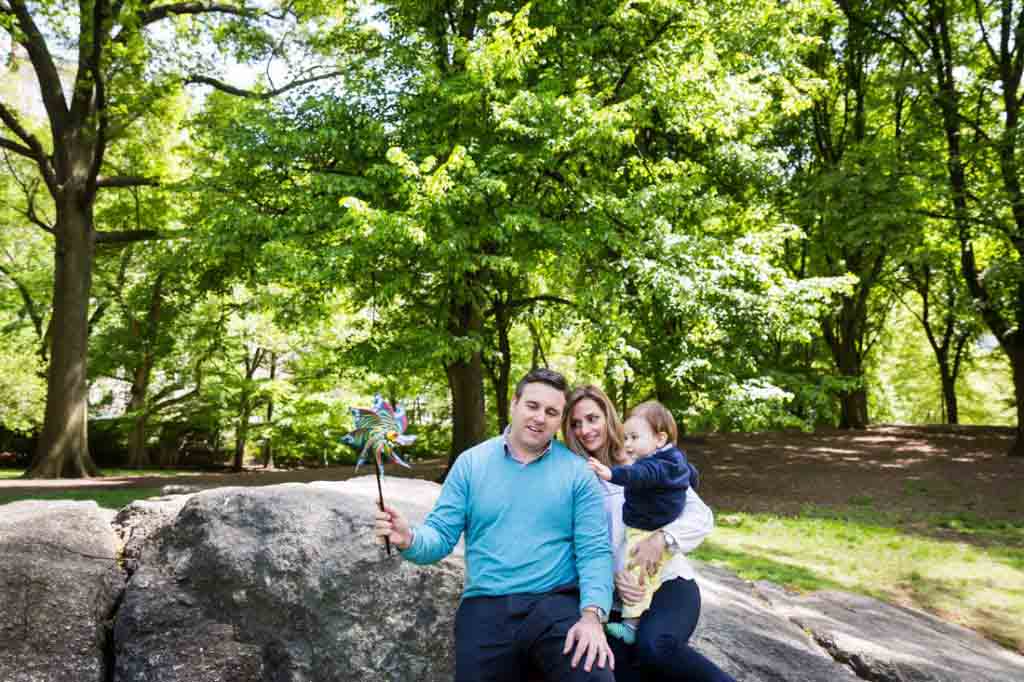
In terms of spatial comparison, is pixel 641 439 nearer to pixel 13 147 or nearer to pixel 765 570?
pixel 765 570

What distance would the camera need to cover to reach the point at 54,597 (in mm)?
4328

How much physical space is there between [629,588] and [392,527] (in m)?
1.26

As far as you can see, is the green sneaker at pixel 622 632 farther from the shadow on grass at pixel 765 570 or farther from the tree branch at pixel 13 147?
the tree branch at pixel 13 147

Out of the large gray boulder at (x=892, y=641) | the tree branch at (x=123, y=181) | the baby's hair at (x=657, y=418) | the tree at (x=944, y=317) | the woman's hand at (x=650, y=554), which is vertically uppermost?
the tree branch at (x=123, y=181)

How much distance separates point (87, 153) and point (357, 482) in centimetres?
1592

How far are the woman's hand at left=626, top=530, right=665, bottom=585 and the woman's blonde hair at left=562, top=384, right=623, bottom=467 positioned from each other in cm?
51

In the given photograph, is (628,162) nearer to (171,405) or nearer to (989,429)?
(989,429)

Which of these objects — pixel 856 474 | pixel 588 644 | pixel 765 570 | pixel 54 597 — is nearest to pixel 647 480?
pixel 588 644

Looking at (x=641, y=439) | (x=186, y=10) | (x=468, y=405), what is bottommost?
(x=641, y=439)

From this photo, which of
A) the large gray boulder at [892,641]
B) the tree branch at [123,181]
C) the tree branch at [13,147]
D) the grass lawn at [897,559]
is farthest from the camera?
the tree branch at [123,181]

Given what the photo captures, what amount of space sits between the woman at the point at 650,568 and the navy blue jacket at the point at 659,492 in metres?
0.08

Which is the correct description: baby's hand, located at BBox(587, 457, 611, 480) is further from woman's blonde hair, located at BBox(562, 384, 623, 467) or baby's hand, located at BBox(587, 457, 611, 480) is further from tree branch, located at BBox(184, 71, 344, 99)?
tree branch, located at BBox(184, 71, 344, 99)

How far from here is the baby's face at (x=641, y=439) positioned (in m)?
3.74

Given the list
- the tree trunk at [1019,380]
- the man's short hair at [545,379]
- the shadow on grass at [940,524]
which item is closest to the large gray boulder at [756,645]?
the man's short hair at [545,379]
